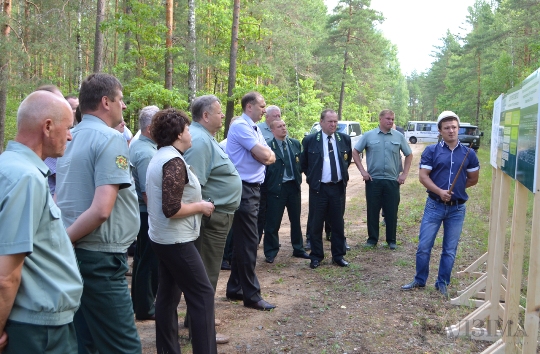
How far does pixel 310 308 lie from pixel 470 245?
162 inches

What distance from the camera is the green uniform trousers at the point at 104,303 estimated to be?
2920mm

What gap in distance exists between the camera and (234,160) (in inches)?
226

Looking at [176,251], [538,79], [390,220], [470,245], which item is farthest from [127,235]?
[470,245]

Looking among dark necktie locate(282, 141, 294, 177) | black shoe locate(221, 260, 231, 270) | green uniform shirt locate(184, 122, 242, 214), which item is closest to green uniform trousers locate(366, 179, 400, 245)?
dark necktie locate(282, 141, 294, 177)

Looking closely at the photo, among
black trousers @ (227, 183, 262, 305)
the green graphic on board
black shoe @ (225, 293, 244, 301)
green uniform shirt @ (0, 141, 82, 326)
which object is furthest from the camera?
black shoe @ (225, 293, 244, 301)

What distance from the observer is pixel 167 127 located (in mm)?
3613

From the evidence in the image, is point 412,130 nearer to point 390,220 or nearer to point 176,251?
point 390,220

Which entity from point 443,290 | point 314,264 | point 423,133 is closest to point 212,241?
point 443,290

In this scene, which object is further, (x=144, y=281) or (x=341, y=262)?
(x=341, y=262)

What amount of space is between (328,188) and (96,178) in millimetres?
4802

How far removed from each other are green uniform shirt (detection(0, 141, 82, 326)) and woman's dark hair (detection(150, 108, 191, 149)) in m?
1.43

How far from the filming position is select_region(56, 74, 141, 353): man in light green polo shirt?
2906 millimetres

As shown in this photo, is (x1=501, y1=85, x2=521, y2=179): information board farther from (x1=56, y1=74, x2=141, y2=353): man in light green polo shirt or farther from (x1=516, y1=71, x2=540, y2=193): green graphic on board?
(x1=56, y1=74, x2=141, y2=353): man in light green polo shirt

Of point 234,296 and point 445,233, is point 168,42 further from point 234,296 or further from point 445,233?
point 445,233
